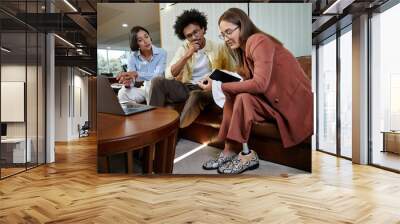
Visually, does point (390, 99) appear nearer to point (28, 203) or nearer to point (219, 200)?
point (219, 200)

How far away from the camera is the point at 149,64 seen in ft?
17.4

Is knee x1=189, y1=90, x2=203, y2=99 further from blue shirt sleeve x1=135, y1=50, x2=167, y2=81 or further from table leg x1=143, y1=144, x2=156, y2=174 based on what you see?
table leg x1=143, y1=144, x2=156, y2=174

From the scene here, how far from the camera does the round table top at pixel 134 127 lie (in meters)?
4.91

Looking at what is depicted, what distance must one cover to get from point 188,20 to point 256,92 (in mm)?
1374

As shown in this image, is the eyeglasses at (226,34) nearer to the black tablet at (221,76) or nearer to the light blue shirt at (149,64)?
the black tablet at (221,76)

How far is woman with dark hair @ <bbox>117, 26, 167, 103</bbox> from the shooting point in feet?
17.3

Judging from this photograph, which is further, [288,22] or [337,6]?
[337,6]

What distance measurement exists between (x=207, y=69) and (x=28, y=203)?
2776 millimetres

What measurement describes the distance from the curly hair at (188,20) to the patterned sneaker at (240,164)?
1.85 m

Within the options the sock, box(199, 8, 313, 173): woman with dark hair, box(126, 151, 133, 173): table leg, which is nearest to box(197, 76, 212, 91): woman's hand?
box(199, 8, 313, 173): woman with dark hair

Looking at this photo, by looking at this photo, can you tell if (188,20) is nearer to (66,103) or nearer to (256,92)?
(256,92)

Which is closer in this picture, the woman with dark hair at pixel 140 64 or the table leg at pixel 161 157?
the table leg at pixel 161 157

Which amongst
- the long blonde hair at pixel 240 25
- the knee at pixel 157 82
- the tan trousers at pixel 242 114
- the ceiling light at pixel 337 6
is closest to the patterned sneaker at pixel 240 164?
the tan trousers at pixel 242 114

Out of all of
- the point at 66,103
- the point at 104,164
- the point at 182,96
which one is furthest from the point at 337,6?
the point at 66,103
